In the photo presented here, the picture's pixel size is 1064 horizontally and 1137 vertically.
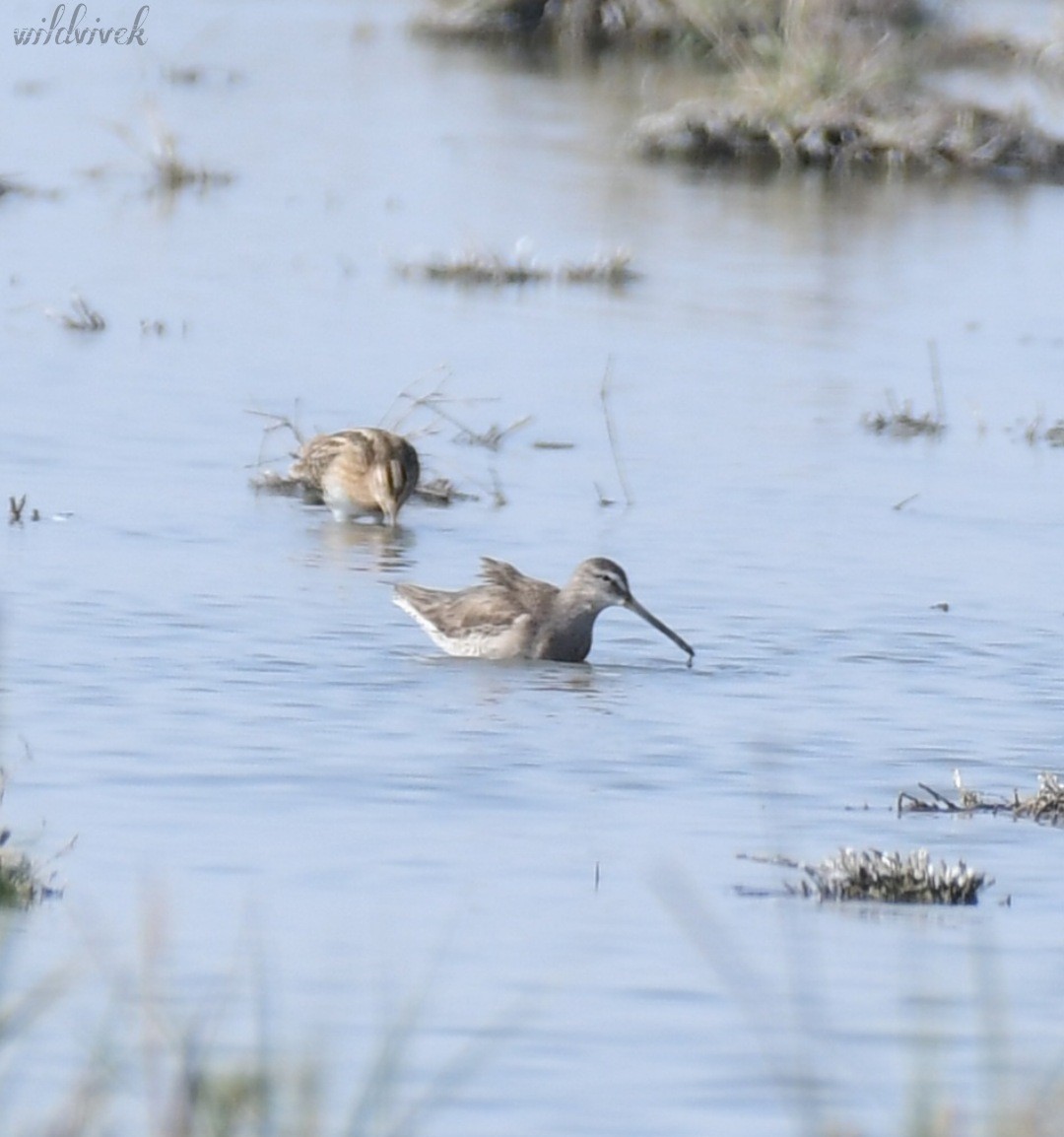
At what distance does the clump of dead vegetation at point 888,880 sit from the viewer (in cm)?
862

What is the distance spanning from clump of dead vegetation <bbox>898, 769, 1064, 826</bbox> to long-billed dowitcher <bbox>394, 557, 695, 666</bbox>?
253 cm

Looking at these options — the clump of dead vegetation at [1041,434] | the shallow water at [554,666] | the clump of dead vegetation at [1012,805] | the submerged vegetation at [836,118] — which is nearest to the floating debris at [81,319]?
the shallow water at [554,666]

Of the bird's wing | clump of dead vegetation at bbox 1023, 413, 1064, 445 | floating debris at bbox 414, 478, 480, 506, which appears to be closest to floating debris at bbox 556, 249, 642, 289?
clump of dead vegetation at bbox 1023, 413, 1064, 445

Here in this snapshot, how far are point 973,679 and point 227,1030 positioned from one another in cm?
580

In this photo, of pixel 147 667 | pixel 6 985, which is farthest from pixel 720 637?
pixel 6 985

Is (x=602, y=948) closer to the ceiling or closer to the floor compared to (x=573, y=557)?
closer to the ceiling

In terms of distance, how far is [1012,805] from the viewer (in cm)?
992

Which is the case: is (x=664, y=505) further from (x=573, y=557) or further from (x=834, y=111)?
(x=834, y=111)

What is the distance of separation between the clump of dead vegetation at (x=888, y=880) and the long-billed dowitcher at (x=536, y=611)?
3722mm

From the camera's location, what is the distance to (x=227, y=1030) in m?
7.14

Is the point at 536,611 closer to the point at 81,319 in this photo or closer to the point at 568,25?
the point at 81,319

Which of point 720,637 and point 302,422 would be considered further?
point 302,422

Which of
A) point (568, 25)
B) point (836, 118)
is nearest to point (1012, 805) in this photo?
point (836, 118)

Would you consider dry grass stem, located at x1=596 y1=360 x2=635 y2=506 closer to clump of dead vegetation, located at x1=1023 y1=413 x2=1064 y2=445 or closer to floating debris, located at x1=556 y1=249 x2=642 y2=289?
clump of dead vegetation, located at x1=1023 y1=413 x2=1064 y2=445
